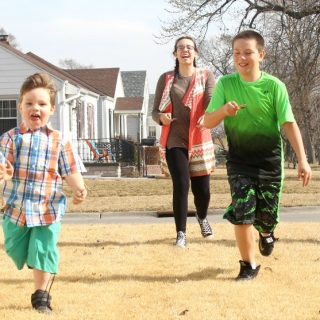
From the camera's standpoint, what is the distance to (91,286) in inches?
183

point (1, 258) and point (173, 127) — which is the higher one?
point (173, 127)

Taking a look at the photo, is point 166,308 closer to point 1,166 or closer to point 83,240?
point 1,166

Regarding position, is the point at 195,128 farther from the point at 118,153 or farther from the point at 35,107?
the point at 118,153

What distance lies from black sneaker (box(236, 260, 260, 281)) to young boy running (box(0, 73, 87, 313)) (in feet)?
4.91

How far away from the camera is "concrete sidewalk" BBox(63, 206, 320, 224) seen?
10703mm

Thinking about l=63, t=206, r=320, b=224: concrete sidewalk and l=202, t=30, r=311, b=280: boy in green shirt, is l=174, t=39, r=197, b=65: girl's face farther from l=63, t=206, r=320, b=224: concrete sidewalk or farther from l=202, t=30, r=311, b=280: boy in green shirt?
l=63, t=206, r=320, b=224: concrete sidewalk

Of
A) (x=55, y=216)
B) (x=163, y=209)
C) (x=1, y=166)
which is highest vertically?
(x=1, y=166)

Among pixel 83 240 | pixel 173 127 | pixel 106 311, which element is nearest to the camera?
pixel 106 311

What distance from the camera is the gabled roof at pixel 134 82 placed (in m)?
Result: 48.1

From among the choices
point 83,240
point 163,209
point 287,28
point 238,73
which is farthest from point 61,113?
point 238,73

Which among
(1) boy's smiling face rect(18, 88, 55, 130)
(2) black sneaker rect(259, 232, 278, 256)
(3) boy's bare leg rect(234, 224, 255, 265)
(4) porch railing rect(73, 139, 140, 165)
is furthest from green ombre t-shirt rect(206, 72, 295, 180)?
(4) porch railing rect(73, 139, 140, 165)

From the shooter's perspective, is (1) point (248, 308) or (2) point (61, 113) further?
(2) point (61, 113)

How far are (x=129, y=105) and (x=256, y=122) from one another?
3486 centimetres

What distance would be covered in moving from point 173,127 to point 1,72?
18.7 meters
